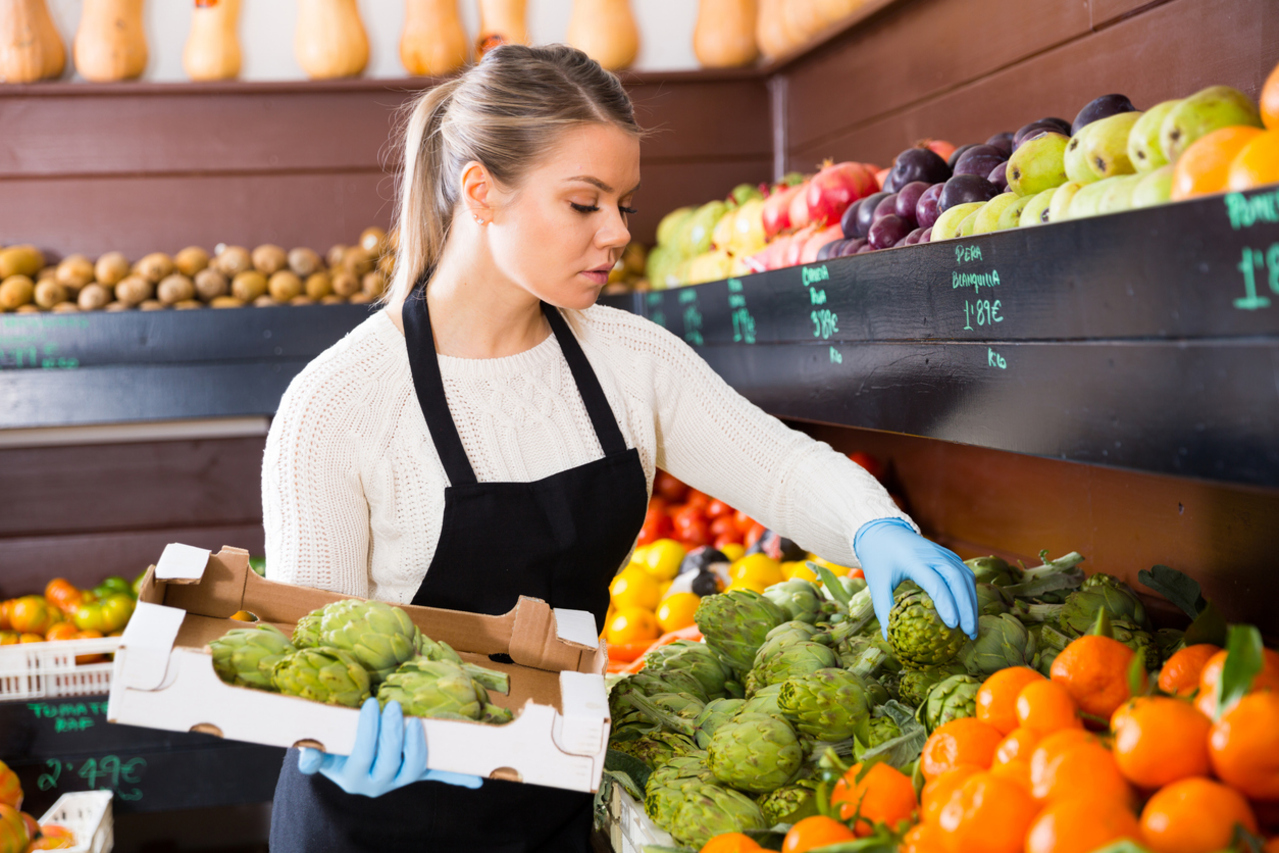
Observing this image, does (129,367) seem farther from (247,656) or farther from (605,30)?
(247,656)

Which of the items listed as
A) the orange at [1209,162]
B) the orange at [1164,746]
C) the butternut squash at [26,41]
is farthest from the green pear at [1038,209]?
the butternut squash at [26,41]

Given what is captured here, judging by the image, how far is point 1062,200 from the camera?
1.26m

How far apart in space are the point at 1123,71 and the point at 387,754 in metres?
1.77

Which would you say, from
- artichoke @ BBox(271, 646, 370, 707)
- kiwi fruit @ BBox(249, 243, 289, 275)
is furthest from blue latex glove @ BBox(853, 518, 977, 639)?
kiwi fruit @ BBox(249, 243, 289, 275)

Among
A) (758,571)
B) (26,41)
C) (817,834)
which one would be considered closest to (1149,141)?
(817,834)

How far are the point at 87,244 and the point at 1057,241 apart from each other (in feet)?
11.6

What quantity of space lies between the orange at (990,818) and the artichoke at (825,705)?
Answer: 47 centimetres

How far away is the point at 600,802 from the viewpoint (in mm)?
1615

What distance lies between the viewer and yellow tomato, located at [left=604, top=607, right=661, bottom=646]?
101 inches

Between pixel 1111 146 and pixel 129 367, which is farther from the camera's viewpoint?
pixel 129 367

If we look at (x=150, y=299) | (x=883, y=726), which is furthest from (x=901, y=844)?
(x=150, y=299)

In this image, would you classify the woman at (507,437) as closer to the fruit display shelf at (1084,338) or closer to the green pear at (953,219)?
the fruit display shelf at (1084,338)

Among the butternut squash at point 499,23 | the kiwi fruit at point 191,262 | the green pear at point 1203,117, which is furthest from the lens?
the butternut squash at point 499,23

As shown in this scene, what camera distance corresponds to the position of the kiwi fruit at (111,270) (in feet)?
11.1
